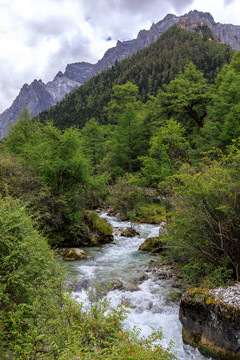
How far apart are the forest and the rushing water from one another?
32.7 inches

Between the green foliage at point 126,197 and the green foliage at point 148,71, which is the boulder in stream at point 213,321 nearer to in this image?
the green foliage at point 126,197

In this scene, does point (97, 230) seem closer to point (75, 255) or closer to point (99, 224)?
point (99, 224)

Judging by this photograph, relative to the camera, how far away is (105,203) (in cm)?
3120

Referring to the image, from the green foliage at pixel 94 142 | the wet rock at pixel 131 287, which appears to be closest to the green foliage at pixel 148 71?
the green foliage at pixel 94 142

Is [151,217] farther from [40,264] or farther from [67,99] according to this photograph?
[67,99]

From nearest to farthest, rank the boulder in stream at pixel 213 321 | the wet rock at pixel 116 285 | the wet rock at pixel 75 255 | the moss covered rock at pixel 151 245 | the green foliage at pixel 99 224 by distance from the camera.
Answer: the boulder in stream at pixel 213 321, the wet rock at pixel 116 285, the wet rock at pixel 75 255, the moss covered rock at pixel 151 245, the green foliage at pixel 99 224

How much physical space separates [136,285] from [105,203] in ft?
68.0

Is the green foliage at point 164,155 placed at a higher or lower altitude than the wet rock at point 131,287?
higher

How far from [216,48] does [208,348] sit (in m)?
99.5

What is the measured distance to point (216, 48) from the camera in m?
82.5

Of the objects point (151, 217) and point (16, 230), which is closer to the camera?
point (16, 230)

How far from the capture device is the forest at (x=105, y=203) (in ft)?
16.8

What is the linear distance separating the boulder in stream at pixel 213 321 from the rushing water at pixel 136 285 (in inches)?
16.9

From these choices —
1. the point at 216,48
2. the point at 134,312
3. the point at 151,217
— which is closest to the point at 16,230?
the point at 134,312
